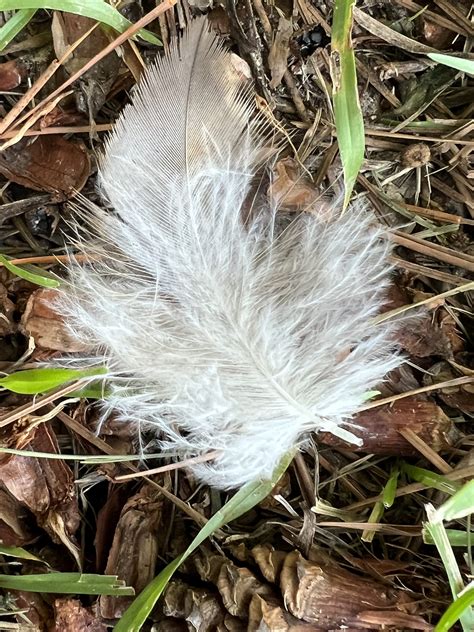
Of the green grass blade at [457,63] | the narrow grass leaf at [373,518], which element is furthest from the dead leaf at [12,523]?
the green grass blade at [457,63]

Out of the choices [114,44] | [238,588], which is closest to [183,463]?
[238,588]

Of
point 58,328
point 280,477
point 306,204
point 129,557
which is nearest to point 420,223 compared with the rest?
point 306,204

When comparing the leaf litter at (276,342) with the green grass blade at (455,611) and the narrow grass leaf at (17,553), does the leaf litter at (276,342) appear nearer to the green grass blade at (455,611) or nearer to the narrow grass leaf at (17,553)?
the narrow grass leaf at (17,553)

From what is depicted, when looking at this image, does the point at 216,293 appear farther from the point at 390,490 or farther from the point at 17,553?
the point at 17,553

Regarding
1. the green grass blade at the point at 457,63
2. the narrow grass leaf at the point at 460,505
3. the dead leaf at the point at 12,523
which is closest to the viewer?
the narrow grass leaf at the point at 460,505

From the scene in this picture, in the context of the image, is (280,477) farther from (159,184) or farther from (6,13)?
(6,13)

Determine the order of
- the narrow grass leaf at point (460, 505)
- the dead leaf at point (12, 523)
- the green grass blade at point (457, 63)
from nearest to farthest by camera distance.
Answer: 1. the narrow grass leaf at point (460, 505)
2. the green grass blade at point (457, 63)
3. the dead leaf at point (12, 523)
